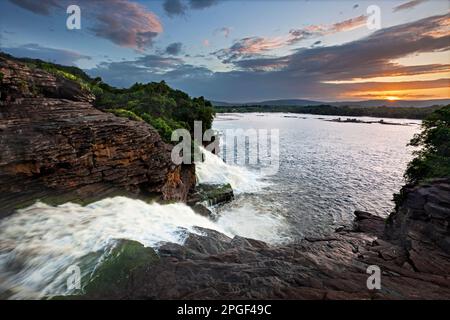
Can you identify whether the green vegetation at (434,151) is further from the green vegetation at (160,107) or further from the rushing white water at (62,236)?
the green vegetation at (160,107)

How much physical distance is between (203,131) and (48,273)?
43.6 metres

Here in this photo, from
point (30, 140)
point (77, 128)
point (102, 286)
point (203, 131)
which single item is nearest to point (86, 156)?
point (77, 128)

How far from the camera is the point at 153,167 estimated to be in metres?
19.3

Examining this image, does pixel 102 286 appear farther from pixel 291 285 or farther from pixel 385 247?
pixel 385 247

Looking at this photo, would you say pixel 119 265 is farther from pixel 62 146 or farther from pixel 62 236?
pixel 62 146

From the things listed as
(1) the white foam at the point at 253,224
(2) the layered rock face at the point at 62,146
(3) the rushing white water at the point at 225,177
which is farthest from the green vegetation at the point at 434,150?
(2) the layered rock face at the point at 62,146

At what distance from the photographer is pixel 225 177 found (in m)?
34.6

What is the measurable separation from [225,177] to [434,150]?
22.7m

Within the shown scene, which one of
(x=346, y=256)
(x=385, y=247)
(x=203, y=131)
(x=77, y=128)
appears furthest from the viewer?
(x=203, y=131)

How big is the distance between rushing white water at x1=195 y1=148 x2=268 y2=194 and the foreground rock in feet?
58.7

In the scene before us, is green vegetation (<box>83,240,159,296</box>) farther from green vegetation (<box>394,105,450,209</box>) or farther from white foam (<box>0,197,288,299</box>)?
green vegetation (<box>394,105,450,209</box>)

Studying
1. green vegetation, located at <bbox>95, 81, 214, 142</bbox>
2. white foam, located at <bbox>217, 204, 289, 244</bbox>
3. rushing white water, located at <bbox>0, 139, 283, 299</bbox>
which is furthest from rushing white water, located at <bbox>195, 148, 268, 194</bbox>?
→ rushing white water, located at <bbox>0, 139, 283, 299</bbox>

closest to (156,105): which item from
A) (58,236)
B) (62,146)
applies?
(62,146)

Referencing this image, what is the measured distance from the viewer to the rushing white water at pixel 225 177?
32.1 meters
